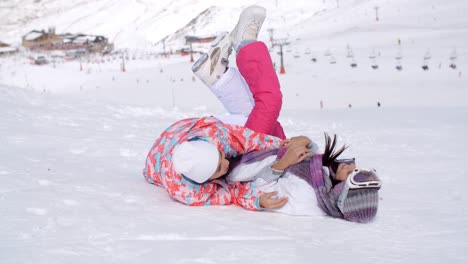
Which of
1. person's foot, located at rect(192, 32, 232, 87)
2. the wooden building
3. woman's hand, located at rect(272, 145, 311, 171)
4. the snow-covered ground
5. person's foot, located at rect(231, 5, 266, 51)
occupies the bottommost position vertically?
the snow-covered ground

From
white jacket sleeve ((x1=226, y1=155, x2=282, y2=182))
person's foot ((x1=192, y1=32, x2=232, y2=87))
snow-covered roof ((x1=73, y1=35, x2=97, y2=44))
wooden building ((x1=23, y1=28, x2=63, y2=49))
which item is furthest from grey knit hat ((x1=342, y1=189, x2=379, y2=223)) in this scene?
wooden building ((x1=23, y1=28, x2=63, y2=49))

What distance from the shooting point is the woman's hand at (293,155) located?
202cm

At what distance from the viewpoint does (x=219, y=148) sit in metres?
2.14

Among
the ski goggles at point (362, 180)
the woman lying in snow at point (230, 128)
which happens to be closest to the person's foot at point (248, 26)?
the woman lying in snow at point (230, 128)

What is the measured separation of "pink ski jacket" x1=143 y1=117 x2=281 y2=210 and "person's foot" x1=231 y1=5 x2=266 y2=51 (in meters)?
0.70

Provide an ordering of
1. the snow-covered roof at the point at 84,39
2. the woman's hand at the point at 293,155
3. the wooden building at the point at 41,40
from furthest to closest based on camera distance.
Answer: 1. the wooden building at the point at 41,40
2. the snow-covered roof at the point at 84,39
3. the woman's hand at the point at 293,155

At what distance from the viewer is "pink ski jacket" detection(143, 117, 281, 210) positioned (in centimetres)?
210

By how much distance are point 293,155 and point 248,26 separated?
1.03 m

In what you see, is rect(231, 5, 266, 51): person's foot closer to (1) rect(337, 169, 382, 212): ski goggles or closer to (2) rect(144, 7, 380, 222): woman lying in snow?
(2) rect(144, 7, 380, 222): woman lying in snow

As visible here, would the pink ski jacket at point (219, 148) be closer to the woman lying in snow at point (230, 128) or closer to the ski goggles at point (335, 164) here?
the woman lying in snow at point (230, 128)

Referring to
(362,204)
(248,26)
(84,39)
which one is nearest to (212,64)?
(248,26)

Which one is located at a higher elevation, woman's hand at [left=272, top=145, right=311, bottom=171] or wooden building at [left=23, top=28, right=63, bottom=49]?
wooden building at [left=23, top=28, right=63, bottom=49]

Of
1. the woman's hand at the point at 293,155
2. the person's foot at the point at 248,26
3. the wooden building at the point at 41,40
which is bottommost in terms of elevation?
the woman's hand at the point at 293,155

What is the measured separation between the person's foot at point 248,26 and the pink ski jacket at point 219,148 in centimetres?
70
